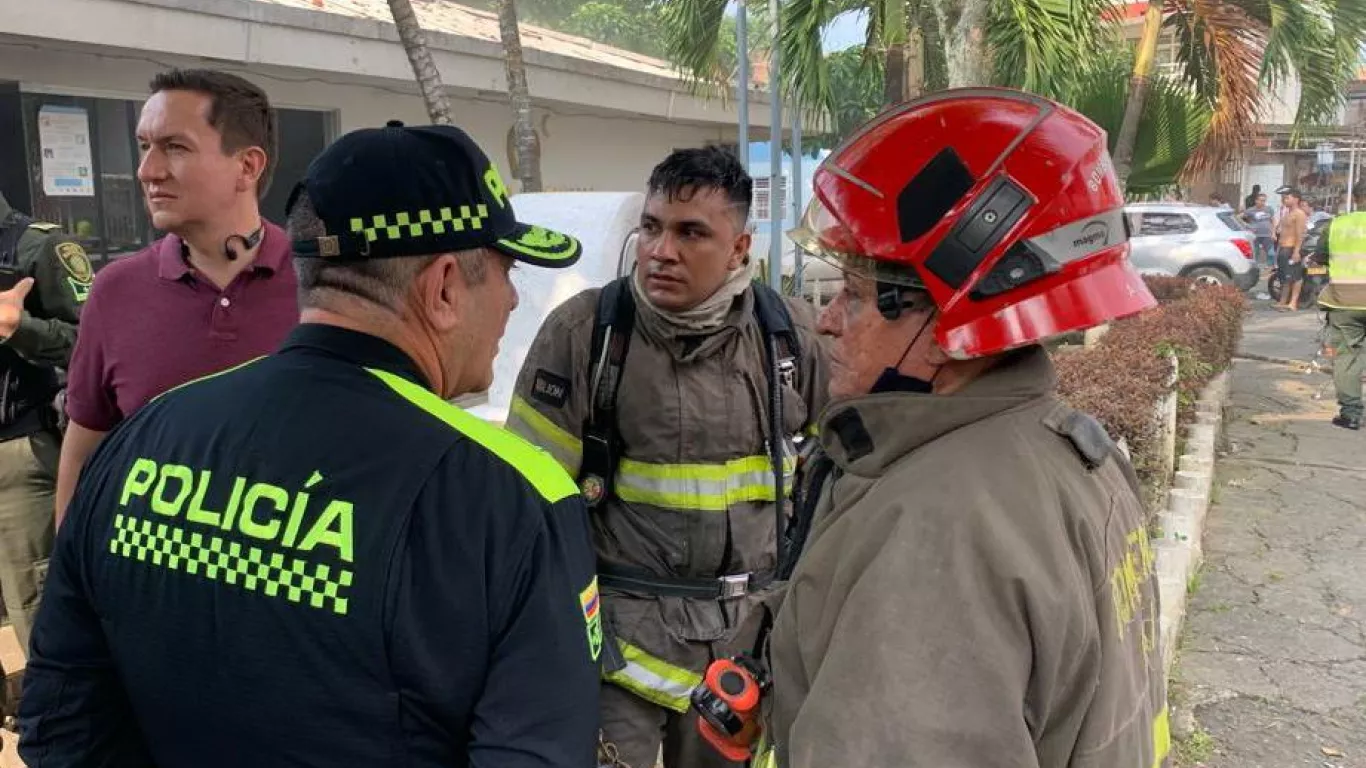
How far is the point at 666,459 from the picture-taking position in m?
2.54

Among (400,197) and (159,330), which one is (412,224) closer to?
(400,197)

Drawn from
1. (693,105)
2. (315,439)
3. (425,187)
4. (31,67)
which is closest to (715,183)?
(425,187)

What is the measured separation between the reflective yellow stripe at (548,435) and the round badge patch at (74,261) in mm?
1789

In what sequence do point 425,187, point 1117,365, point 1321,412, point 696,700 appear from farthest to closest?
1. point 1321,412
2. point 1117,365
3. point 696,700
4. point 425,187

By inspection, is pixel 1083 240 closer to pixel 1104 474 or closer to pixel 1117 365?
pixel 1104 474

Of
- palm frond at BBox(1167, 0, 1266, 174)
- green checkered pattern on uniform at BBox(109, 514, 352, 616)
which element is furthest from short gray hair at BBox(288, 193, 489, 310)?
palm frond at BBox(1167, 0, 1266, 174)

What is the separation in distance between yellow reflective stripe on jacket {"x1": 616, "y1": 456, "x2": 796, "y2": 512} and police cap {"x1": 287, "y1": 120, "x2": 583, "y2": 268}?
1158mm

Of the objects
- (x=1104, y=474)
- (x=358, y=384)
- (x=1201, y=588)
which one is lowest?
(x=1201, y=588)

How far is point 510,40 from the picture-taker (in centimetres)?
773

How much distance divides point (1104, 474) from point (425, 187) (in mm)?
980

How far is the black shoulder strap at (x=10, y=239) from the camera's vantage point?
3248 mm

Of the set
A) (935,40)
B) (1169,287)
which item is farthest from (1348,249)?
(935,40)

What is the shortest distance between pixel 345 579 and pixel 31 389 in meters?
2.84

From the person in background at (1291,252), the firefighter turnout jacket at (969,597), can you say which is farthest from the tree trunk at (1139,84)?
the person in background at (1291,252)
